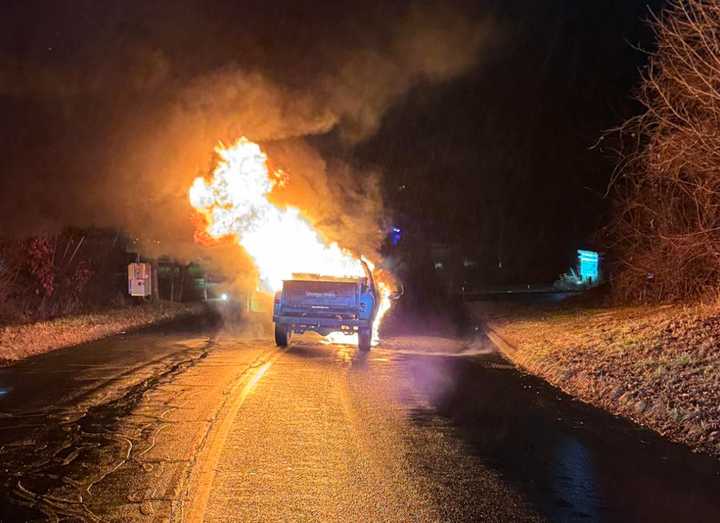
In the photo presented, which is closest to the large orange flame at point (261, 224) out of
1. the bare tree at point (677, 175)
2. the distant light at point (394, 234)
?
the bare tree at point (677, 175)

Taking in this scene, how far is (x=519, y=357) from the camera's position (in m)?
15.4

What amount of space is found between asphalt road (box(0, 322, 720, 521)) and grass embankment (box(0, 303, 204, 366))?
2828 mm

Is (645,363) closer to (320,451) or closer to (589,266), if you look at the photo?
(320,451)

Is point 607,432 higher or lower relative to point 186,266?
lower

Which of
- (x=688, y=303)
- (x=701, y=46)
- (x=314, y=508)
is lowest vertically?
(x=314, y=508)

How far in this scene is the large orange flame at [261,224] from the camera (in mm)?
19000

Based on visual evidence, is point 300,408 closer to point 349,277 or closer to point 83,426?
point 83,426

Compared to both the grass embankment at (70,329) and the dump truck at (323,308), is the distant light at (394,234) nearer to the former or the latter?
the grass embankment at (70,329)

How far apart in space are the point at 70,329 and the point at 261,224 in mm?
5338

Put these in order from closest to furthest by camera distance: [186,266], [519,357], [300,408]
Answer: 1. [300,408]
2. [519,357]
3. [186,266]

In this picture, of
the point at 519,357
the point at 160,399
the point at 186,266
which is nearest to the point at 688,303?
the point at 519,357

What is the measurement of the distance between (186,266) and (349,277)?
17.6m

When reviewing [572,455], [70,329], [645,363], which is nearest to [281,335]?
[70,329]

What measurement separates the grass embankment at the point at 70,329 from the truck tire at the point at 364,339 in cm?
623
